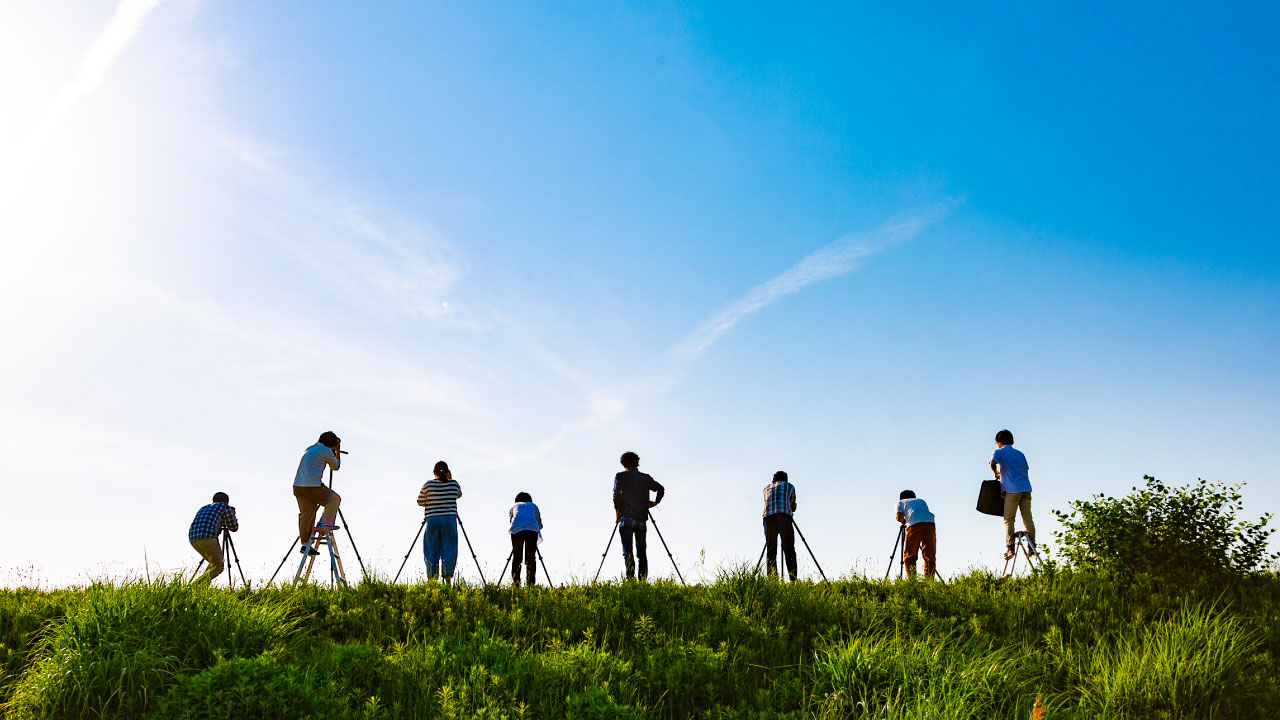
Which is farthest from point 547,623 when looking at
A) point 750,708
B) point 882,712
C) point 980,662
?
point 980,662

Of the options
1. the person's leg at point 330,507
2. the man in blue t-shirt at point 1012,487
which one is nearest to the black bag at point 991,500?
the man in blue t-shirt at point 1012,487

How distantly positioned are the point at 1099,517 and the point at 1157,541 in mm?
823

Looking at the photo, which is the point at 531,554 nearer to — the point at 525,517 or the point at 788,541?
the point at 525,517

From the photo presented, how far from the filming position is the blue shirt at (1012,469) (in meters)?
13.3

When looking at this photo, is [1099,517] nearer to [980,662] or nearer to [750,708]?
[980,662]

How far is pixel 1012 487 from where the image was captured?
1330 cm

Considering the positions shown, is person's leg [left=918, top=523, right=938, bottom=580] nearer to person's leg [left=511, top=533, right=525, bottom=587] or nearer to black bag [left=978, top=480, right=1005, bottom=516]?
black bag [left=978, top=480, right=1005, bottom=516]

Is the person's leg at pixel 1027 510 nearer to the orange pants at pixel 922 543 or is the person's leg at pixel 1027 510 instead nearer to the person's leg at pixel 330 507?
the orange pants at pixel 922 543

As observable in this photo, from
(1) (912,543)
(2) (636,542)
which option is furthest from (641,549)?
(1) (912,543)

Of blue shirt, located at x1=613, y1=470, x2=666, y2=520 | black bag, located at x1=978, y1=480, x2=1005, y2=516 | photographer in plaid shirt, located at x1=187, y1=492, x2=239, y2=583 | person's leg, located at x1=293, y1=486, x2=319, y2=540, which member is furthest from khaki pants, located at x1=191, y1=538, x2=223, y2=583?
black bag, located at x1=978, y1=480, x2=1005, y2=516

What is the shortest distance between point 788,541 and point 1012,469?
160 inches

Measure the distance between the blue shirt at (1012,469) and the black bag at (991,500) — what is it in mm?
138

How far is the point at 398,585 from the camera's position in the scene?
10805mm

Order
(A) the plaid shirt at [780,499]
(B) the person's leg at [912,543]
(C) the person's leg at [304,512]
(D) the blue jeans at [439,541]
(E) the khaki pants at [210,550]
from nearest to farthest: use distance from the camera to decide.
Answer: (C) the person's leg at [304,512], (D) the blue jeans at [439,541], (E) the khaki pants at [210,550], (B) the person's leg at [912,543], (A) the plaid shirt at [780,499]
